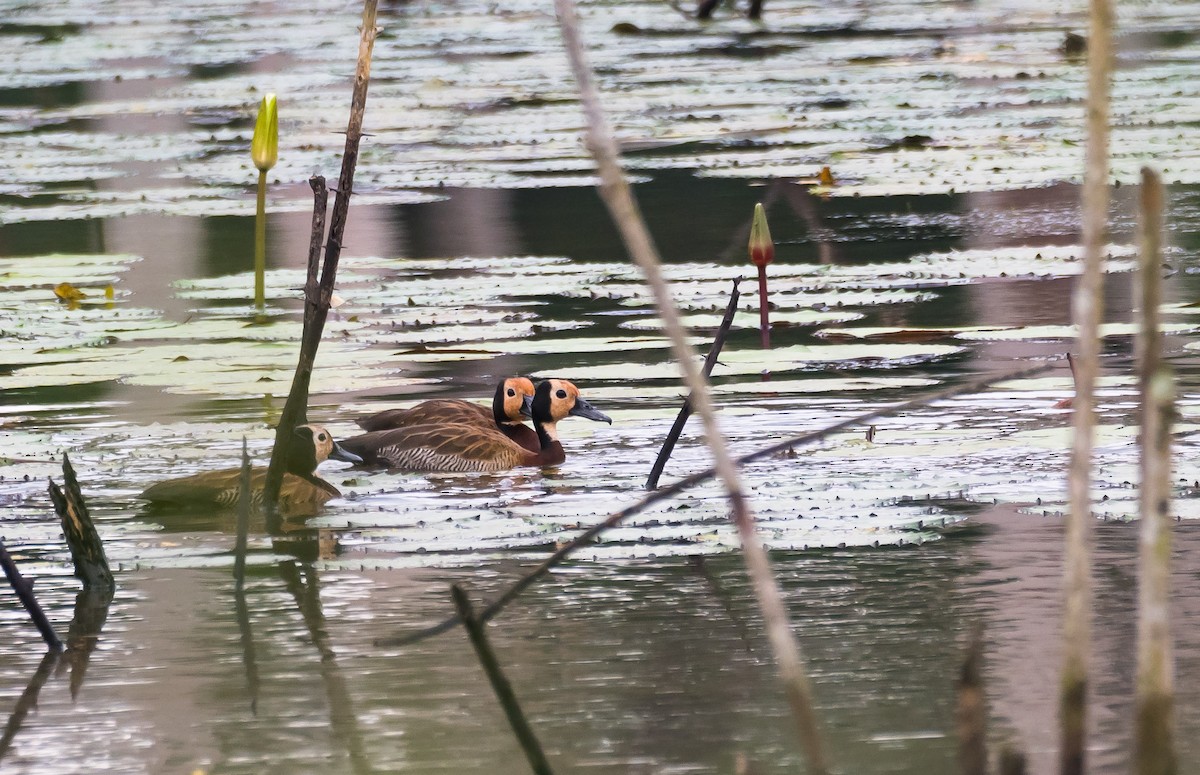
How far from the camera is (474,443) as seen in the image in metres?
6.71

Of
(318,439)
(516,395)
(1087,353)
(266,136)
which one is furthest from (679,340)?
(266,136)

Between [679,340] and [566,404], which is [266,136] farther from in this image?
[679,340]

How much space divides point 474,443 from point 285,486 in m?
0.83

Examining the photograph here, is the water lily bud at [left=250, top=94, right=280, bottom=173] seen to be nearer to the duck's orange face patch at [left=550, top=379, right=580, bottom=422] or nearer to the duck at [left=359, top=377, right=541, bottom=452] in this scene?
the duck at [left=359, top=377, right=541, bottom=452]

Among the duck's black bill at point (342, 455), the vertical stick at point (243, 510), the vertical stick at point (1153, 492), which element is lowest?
the duck's black bill at point (342, 455)

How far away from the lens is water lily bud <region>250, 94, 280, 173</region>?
8984 mm

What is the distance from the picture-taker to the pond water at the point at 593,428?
161 inches

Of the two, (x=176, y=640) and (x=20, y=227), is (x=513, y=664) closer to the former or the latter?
(x=176, y=640)

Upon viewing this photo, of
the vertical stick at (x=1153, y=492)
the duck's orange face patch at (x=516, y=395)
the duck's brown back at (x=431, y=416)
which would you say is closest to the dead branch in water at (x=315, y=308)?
the duck's brown back at (x=431, y=416)

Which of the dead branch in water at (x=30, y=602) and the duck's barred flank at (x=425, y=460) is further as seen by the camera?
the duck's barred flank at (x=425, y=460)

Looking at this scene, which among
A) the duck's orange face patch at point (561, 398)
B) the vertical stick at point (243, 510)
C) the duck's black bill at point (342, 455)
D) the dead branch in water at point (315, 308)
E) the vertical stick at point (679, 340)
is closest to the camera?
the vertical stick at point (679, 340)

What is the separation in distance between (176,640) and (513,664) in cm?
74

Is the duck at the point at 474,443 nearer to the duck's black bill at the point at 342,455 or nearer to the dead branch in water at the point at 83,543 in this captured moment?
the duck's black bill at the point at 342,455

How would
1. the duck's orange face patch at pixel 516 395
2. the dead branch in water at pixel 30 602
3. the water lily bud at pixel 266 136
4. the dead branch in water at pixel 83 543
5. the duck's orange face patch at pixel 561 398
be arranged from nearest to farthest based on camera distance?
the dead branch in water at pixel 30 602, the dead branch in water at pixel 83 543, the duck's orange face patch at pixel 561 398, the duck's orange face patch at pixel 516 395, the water lily bud at pixel 266 136
